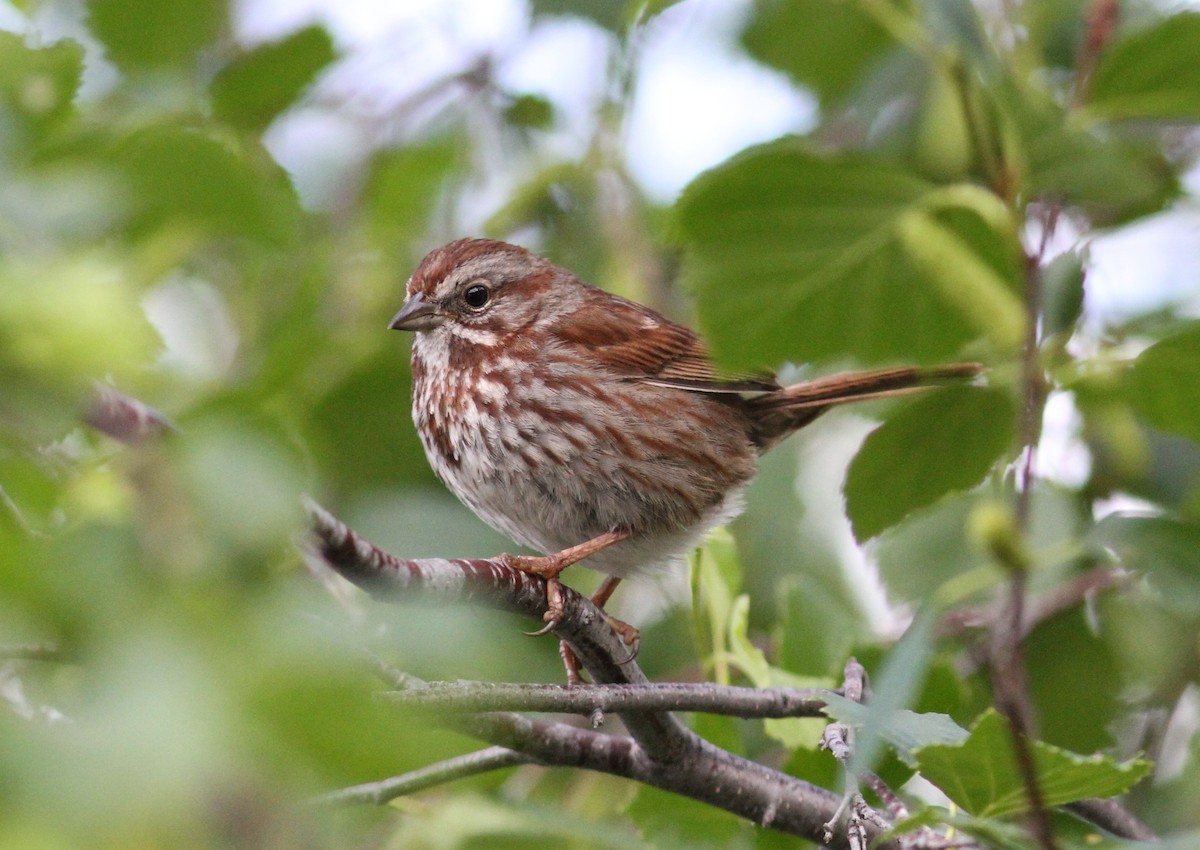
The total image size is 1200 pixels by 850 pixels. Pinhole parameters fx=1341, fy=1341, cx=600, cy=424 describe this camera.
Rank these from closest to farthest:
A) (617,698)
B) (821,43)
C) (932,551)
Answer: (617,698) → (932,551) → (821,43)

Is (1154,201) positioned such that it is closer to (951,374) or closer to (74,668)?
(951,374)

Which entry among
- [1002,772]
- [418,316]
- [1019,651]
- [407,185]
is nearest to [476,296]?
[418,316]

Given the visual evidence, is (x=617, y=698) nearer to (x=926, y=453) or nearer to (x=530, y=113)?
(x=926, y=453)

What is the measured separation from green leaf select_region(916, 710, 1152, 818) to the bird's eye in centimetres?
260

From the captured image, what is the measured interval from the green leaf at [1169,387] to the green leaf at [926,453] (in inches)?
9.8

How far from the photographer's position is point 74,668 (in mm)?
1008

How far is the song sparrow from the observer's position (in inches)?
152

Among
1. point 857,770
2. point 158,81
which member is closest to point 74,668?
point 857,770

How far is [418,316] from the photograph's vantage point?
13.8 ft

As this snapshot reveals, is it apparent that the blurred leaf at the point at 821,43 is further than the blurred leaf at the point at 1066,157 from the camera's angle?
Yes

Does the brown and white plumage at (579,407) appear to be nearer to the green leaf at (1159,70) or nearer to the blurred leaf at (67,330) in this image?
the green leaf at (1159,70)

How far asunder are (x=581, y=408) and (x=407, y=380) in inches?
23.0

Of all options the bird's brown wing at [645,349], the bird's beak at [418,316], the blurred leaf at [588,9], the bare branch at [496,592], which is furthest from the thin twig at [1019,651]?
the bird's beak at [418,316]

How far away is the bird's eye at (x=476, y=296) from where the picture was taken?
14.1ft
